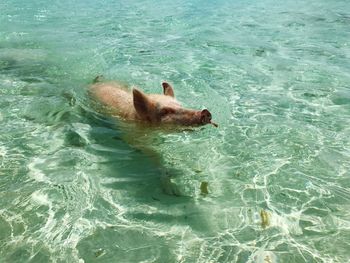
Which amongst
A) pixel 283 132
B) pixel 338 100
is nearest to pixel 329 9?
pixel 338 100

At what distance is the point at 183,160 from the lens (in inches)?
279

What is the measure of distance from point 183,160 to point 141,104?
1394 mm

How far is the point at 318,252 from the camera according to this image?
4.83 metres

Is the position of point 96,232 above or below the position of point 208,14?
above

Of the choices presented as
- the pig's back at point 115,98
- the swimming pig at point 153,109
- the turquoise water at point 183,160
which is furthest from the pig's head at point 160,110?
the pig's back at point 115,98

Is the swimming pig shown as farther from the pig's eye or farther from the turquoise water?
the turquoise water

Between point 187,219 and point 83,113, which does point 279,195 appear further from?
point 83,113

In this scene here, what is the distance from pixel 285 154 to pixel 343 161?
0.97 m

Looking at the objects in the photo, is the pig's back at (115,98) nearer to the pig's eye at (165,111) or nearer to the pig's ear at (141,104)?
the pig's ear at (141,104)

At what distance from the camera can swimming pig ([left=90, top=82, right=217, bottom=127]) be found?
6922 mm

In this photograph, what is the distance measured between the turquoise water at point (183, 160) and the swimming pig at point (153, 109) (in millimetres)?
316

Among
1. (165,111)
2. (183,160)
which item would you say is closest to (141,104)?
(165,111)

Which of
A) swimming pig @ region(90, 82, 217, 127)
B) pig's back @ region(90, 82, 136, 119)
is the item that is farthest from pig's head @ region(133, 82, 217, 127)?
pig's back @ region(90, 82, 136, 119)

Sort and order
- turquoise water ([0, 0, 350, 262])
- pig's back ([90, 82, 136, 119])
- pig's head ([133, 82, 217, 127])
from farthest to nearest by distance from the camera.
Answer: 1. pig's back ([90, 82, 136, 119])
2. pig's head ([133, 82, 217, 127])
3. turquoise water ([0, 0, 350, 262])
